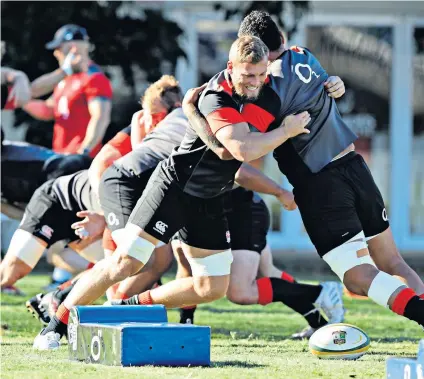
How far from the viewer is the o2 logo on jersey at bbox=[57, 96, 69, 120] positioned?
1185 centimetres

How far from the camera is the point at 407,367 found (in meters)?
5.17

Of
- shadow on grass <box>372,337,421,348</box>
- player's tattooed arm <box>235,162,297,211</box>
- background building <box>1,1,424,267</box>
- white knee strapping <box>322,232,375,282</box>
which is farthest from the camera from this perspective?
background building <box>1,1,424,267</box>

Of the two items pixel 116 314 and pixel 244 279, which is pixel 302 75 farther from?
pixel 244 279

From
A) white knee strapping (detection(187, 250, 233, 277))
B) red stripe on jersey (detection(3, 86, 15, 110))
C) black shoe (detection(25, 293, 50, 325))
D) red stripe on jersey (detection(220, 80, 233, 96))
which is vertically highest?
red stripe on jersey (detection(220, 80, 233, 96))

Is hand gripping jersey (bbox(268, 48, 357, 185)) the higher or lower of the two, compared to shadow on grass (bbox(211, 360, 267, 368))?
higher

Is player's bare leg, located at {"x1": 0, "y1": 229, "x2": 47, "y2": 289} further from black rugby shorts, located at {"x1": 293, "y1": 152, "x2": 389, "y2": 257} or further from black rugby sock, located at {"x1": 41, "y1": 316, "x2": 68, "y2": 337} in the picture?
black rugby shorts, located at {"x1": 293, "y1": 152, "x2": 389, "y2": 257}

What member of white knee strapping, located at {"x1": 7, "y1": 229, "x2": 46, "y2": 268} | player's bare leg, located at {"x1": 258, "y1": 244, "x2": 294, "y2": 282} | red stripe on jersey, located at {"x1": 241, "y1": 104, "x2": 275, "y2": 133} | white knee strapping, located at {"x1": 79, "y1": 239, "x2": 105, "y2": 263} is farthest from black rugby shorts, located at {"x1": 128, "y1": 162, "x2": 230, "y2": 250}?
white knee strapping, located at {"x1": 79, "y1": 239, "x2": 105, "y2": 263}

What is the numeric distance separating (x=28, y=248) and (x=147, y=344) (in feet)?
7.56

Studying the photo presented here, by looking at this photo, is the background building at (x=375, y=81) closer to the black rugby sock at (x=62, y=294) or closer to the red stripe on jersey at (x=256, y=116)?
the black rugby sock at (x=62, y=294)

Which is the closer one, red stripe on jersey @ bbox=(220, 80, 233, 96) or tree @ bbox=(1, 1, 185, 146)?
red stripe on jersey @ bbox=(220, 80, 233, 96)

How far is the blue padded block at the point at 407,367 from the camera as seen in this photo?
5109 mm

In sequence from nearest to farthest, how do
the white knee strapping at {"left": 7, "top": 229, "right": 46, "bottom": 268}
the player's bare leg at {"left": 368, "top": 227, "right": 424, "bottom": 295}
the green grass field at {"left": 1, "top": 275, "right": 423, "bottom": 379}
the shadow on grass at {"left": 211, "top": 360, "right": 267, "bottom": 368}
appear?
the green grass field at {"left": 1, "top": 275, "right": 423, "bottom": 379} < the shadow on grass at {"left": 211, "top": 360, "right": 267, "bottom": 368} < the player's bare leg at {"left": 368, "top": 227, "right": 424, "bottom": 295} < the white knee strapping at {"left": 7, "top": 229, "right": 46, "bottom": 268}

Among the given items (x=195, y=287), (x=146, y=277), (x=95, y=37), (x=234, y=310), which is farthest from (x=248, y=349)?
(x=95, y=37)

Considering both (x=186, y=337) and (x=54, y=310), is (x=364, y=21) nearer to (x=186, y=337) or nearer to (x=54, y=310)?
(x=54, y=310)
